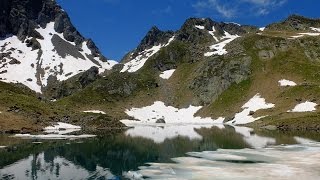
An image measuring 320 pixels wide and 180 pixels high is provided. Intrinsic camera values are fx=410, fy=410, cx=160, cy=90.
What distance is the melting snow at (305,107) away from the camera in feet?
457

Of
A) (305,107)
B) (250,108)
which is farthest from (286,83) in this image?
(305,107)

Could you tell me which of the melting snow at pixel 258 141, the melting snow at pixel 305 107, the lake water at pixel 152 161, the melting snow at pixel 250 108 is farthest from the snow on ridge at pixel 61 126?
the melting snow at pixel 305 107

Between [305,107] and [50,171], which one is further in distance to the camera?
[305,107]

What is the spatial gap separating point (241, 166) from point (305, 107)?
103867 millimetres

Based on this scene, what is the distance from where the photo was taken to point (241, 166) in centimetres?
4678

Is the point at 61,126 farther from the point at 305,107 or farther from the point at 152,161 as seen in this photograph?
the point at 305,107

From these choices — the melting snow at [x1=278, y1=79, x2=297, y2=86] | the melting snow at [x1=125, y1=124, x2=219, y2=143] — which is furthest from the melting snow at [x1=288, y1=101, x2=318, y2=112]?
the melting snow at [x1=125, y1=124, x2=219, y2=143]

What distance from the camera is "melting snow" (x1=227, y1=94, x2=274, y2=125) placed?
157 meters

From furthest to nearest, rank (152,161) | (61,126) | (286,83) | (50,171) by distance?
(286,83)
(61,126)
(152,161)
(50,171)

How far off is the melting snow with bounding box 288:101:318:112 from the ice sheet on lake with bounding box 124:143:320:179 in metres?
79.9

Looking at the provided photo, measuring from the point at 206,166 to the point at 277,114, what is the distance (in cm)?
10326

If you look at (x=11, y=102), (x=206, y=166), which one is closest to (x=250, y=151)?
(x=206, y=166)

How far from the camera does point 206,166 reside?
153 ft

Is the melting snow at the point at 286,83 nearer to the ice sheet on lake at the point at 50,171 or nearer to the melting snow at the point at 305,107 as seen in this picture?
the melting snow at the point at 305,107
